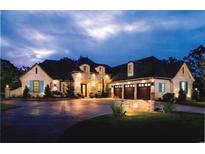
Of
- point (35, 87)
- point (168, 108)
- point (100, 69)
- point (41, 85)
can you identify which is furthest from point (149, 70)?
point (35, 87)

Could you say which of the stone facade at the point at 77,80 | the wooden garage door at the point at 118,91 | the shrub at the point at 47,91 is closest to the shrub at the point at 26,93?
the stone facade at the point at 77,80

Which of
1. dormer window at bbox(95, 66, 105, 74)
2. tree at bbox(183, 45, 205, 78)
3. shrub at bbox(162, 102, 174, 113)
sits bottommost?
shrub at bbox(162, 102, 174, 113)

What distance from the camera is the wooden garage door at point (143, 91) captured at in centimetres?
1051

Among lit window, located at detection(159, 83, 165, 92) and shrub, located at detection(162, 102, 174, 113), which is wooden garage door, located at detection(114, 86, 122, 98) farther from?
shrub, located at detection(162, 102, 174, 113)

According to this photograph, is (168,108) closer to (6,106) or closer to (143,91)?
(143,91)

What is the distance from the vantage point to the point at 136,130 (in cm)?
633

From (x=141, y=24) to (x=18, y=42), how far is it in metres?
4.23

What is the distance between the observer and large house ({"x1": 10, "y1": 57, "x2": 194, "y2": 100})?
9.68 meters

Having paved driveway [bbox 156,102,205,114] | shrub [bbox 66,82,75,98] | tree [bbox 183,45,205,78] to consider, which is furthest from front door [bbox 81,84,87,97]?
tree [bbox 183,45,205,78]

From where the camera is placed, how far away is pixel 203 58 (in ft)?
41.2

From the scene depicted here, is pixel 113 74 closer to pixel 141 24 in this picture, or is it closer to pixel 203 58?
pixel 141 24

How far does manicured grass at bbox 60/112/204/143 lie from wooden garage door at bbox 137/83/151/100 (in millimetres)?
2945
